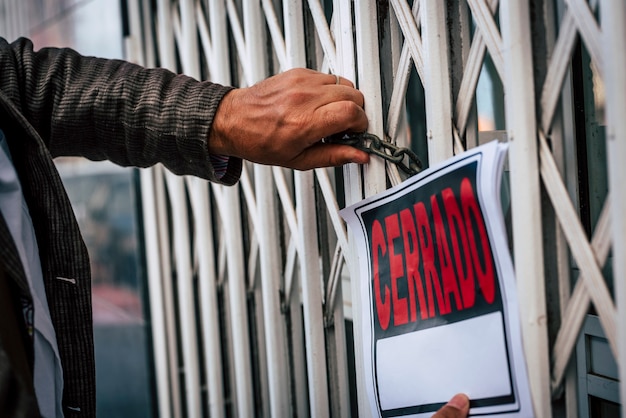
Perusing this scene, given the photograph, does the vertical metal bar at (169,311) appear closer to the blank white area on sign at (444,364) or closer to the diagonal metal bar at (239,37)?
the diagonal metal bar at (239,37)

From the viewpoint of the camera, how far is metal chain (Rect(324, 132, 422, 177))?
1.00 meters

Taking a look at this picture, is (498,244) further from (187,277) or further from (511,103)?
(187,277)

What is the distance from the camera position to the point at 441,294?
3.02 feet

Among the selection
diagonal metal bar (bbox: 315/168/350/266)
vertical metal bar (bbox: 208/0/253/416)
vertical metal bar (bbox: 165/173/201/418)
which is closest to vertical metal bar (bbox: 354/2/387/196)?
diagonal metal bar (bbox: 315/168/350/266)

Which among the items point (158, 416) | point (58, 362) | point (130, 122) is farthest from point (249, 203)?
point (158, 416)

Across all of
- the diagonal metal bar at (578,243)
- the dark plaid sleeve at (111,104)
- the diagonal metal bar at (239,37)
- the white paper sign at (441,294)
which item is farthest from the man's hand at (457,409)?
the diagonal metal bar at (239,37)

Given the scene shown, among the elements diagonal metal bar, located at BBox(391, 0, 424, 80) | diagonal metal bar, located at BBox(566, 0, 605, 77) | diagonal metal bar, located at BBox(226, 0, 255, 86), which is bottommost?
diagonal metal bar, located at BBox(566, 0, 605, 77)

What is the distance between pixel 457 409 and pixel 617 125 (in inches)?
18.5

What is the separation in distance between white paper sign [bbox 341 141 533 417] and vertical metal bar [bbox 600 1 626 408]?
0.44 ft

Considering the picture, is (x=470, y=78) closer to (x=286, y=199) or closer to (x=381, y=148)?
(x=381, y=148)

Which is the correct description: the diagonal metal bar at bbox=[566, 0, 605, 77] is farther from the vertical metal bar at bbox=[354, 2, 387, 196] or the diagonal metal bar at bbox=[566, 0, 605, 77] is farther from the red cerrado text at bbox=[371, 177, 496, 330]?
the vertical metal bar at bbox=[354, 2, 387, 196]

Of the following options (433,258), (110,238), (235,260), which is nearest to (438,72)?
(433,258)

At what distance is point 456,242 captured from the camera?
2.90 feet

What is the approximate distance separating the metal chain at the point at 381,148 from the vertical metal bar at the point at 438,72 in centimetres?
7
